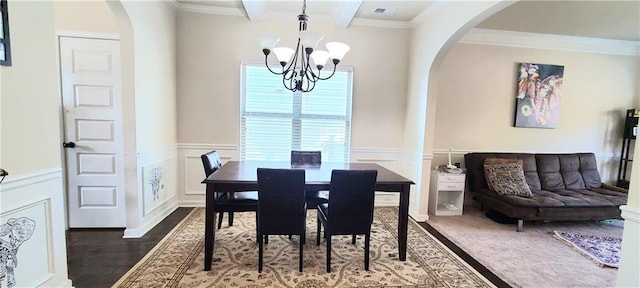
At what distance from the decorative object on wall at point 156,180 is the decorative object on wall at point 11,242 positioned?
5.25ft

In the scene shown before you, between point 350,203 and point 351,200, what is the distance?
3 centimetres

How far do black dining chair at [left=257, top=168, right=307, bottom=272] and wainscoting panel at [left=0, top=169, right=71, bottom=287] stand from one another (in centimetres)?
127

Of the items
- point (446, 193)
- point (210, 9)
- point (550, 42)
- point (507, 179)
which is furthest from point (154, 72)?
point (550, 42)

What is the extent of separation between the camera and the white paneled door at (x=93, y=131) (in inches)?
111

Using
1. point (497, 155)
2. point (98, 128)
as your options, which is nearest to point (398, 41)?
point (497, 155)

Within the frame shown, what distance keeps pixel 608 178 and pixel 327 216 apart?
17.3 ft

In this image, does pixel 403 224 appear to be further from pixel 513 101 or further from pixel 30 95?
pixel 513 101

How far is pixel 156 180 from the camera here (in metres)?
3.31

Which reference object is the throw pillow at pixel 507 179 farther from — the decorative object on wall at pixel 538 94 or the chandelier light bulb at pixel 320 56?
the chandelier light bulb at pixel 320 56

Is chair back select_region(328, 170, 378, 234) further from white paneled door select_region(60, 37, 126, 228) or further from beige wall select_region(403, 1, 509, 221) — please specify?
white paneled door select_region(60, 37, 126, 228)

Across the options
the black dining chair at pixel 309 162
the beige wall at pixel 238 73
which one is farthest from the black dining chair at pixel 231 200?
the beige wall at pixel 238 73

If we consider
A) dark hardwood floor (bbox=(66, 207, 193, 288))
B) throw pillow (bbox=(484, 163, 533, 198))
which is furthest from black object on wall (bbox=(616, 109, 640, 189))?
dark hardwood floor (bbox=(66, 207, 193, 288))

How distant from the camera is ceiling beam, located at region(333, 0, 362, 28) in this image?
10.7 feet

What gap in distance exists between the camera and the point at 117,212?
9.93 feet
